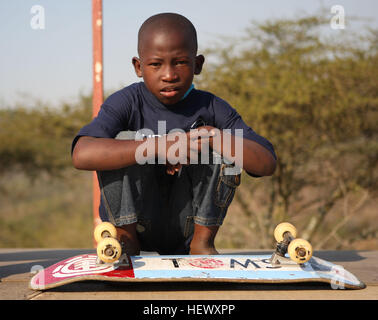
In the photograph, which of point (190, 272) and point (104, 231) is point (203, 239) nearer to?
point (190, 272)

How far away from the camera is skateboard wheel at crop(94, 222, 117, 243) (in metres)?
1.89

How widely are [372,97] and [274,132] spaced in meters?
1.11

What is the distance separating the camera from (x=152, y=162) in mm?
1993

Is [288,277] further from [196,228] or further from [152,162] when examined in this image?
[152,162]

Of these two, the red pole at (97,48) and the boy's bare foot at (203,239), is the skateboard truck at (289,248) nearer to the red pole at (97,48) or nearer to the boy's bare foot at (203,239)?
the boy's bare foot at (203,239)

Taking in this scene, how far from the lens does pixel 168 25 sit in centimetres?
202

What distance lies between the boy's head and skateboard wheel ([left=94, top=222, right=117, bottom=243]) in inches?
23.2

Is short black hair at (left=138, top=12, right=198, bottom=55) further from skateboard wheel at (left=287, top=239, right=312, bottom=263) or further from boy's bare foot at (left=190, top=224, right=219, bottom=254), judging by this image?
skateboard wheel at (left=287, top=239, right=312, bottom=263)

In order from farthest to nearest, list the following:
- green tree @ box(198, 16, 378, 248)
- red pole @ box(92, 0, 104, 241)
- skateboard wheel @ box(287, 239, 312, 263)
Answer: green tree @ box(198, 16, 378, 248) < red pole @ box(92, 0, 104, 241) < skateboard wheel @ box(287, 239, 312, 263)

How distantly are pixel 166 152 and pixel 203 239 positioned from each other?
0.46 meters

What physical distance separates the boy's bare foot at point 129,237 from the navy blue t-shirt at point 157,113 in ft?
1.25

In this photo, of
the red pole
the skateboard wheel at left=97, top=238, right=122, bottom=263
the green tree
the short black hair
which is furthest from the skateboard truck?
the green tree

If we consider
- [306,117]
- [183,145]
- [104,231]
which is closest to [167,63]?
[183,145]

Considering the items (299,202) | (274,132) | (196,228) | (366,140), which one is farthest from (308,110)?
(196,228)
